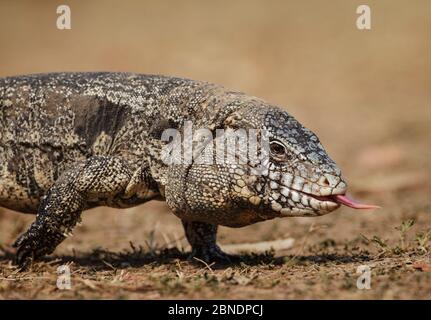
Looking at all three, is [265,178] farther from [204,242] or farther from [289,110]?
[289,110]

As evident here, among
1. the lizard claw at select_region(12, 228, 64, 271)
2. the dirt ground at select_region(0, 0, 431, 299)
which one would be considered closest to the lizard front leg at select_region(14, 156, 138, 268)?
the lizard claw at select_region(12, 228, 64, 271)

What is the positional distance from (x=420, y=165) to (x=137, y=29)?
2077 centimetres

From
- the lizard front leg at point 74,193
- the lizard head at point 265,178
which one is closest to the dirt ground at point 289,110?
the lizard front leg at point 74,193

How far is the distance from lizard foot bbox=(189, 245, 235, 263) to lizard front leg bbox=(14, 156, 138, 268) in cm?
130

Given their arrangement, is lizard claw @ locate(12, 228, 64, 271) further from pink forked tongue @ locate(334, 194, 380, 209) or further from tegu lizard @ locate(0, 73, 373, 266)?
pink forked tongue @ locate(334, 194, 380, 209)

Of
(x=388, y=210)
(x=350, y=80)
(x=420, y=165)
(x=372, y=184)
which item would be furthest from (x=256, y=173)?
(x=350, y=80)

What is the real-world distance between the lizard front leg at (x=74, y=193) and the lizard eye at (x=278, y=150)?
59.2 inches

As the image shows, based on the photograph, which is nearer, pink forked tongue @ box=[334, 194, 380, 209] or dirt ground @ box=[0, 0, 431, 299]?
pink forked tongue @ box=[334, 194, 380, 209]

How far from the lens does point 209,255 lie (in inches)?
332

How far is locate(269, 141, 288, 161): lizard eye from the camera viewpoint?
689 cm

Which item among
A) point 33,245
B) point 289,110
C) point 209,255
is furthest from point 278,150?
point 289,110

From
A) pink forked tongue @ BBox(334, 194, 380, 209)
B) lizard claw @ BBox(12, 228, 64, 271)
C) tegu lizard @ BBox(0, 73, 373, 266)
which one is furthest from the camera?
lizard claw @ BBox(12, 228, 64, 271)

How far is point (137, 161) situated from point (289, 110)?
15282 mm
